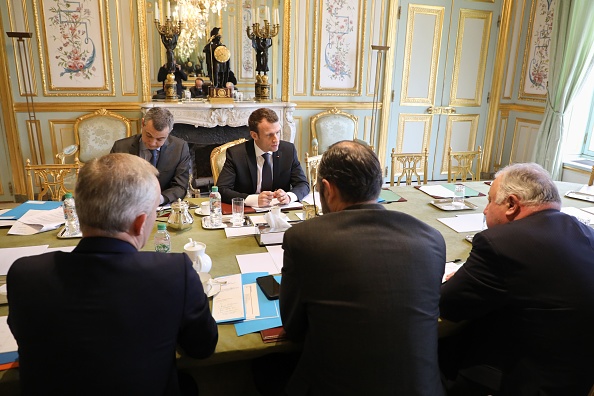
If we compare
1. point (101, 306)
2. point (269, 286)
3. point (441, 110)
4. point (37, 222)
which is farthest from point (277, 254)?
point (441, 110)

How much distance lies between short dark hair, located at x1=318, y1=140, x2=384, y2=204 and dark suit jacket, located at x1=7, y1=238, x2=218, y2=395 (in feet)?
1.75

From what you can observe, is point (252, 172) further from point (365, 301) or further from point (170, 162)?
point (365, 301)

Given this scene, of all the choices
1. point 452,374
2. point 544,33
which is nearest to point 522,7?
point 544,33

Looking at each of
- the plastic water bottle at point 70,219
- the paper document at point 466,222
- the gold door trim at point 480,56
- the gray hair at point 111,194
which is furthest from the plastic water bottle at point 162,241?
the gold door trim at point 480,56

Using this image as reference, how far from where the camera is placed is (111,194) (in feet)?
3.45

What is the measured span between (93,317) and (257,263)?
823 millimetres

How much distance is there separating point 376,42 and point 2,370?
4830 mm

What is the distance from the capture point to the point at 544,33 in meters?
5.02

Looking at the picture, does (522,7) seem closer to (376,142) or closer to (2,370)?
(376,142)

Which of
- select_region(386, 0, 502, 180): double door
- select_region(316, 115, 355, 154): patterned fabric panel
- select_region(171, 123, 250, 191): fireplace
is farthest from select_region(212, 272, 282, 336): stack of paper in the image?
select_region(386, 0, 502, 180): double door

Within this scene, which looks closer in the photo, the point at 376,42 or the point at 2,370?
the point at 2,370

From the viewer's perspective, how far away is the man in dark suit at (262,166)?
103 inches

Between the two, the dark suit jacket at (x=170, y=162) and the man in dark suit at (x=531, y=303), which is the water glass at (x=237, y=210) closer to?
the dark suit jacket at (x=170, y=162)

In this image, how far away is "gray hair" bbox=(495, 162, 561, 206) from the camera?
1.43 m
